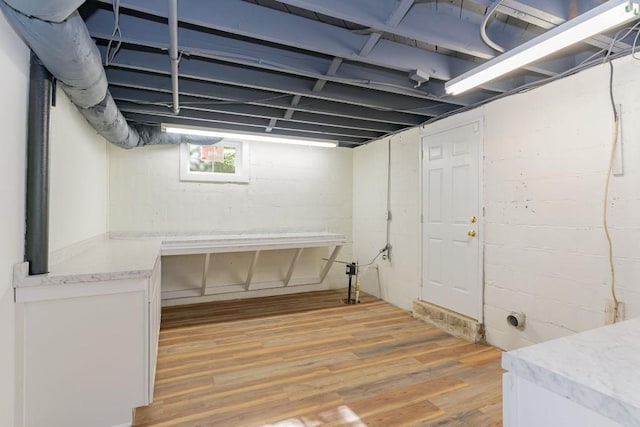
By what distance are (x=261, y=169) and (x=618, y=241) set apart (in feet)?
12.8

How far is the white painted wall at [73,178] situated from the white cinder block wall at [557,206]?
3.49m

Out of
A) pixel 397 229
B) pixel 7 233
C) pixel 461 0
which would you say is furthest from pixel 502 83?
pixel 7 233

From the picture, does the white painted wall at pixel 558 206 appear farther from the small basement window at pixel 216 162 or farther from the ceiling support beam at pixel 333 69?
the small basement window at pixel 216 162

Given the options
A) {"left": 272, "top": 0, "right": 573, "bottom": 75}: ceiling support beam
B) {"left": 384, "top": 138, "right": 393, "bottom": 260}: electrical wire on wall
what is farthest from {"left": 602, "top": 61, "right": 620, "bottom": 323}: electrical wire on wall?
{"left": 384, "top": 138, "right": 393, "bottom": 260}: electrical wire on wall

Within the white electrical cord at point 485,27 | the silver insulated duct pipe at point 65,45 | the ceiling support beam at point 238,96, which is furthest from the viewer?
the ceiling support beam at point 238,96

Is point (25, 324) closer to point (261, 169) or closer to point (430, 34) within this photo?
point (430, 34)

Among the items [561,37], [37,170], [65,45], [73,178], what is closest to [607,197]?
[561,37]

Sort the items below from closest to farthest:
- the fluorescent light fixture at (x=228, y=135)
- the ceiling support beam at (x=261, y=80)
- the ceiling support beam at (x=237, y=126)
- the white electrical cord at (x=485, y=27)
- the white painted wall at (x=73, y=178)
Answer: the white electrical cord at (x=485, y=27), the white painted wall at (x=73, y=178), the ceiling support beam at (x=261, y=80), the fluorescent light fixture at (x=228, y=135), the ceiling support beam at (x=237, y=126)

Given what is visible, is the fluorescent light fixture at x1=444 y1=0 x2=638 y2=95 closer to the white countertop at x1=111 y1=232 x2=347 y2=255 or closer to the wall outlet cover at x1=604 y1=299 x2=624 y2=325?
the wall outlet cover at x1=604 y1=299 x2=624 y2=325

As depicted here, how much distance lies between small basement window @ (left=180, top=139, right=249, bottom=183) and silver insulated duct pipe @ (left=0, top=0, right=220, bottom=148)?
171cm

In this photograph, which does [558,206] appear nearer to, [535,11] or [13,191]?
[535,11]

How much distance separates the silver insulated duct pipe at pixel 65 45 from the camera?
1.29m

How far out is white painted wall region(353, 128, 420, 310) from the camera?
4.03 m

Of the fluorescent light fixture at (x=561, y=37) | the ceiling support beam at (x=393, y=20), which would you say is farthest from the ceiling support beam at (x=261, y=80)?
the fluorescent light fixture at (x=561, y=37)
